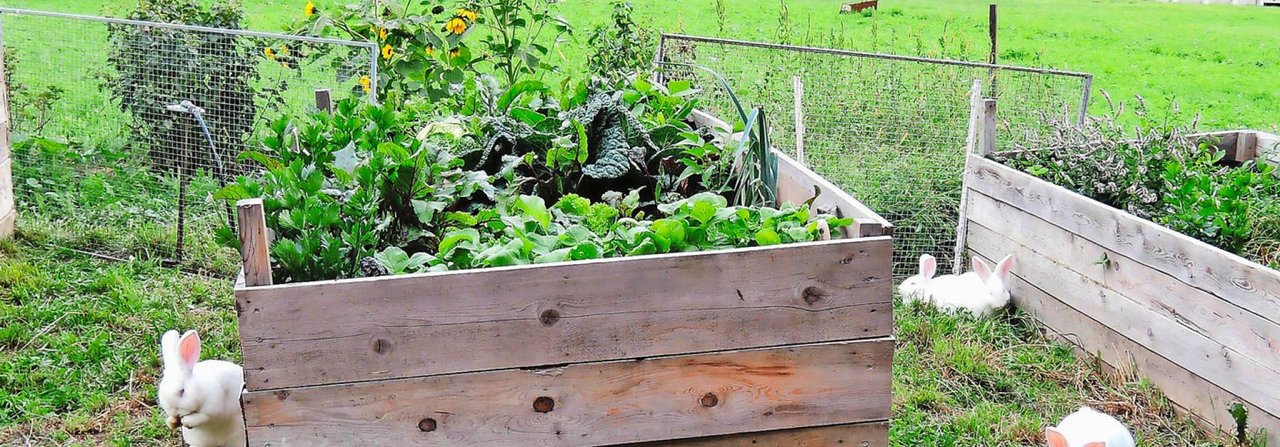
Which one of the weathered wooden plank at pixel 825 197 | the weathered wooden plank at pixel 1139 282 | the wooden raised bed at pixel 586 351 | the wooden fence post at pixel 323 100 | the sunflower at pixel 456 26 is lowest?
the weathered wooden plank at pixel 1139 282

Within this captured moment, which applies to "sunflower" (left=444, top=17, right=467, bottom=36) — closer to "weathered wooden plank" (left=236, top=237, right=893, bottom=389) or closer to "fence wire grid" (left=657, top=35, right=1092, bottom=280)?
"fence wire grid" (left=657, top=35, right=1092, bottom=280)

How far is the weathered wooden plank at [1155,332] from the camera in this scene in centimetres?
299

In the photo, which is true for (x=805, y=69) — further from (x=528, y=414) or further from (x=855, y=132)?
(x=528, y=414)

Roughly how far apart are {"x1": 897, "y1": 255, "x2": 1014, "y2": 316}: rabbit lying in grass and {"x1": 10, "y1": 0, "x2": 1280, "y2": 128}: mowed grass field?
185 inches

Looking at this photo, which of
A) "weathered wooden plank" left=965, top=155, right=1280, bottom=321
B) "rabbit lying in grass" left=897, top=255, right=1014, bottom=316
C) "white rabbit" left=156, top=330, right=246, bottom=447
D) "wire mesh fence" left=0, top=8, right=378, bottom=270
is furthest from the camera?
"wire mesh fence" left=0, top=8, right=378, bottom=270

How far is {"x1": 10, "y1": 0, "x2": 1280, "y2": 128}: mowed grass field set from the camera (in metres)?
10.2

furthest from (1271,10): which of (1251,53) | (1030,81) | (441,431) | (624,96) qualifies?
(441,431)

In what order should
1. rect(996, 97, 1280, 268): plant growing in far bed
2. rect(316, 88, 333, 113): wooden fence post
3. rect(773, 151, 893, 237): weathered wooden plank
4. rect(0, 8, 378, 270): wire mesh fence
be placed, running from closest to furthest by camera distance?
rect(773, 151, 893, 237): weathered wooden plank < rect(996, 97, 1280, 268): plant growing in far bed < rect(316, 88, 333, 113): wooden fence post < rect(0, 8, 378, 270): wire mesh fence

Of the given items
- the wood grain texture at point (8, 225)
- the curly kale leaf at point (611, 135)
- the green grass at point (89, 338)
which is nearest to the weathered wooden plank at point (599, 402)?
the curly kale leaf at point (611, 135)

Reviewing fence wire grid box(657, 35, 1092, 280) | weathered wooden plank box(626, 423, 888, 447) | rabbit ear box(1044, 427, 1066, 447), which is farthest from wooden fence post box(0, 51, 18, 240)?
rabbit ear box(1044, 427, 1066, 447)

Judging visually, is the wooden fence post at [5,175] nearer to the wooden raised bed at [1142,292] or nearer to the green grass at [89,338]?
the green grass at [89,338]

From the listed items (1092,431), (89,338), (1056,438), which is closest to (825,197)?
(1056,438)

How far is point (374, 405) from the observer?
1869 millimetres

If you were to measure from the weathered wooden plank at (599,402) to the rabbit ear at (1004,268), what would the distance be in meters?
2.32
